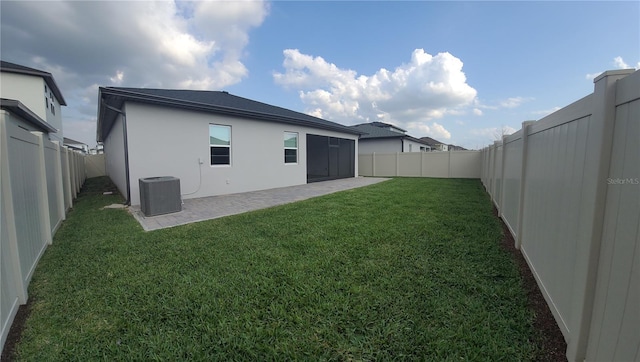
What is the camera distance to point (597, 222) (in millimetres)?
1393

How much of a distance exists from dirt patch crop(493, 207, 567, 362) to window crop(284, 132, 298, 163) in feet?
30.7

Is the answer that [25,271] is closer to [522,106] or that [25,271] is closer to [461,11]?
[461,11]

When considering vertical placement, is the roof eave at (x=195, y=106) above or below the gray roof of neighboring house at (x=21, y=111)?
above

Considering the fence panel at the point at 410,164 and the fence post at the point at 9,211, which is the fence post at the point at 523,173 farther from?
the fence panel at the point at 410,164

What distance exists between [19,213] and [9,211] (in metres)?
0.43

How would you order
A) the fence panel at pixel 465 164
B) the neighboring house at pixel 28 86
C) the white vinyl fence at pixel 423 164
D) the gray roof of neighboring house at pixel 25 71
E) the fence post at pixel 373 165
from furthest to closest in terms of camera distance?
the fence post at pixel 373 165 → the white vinyl fence at pixel 423 164 → the fence panel at pixel 465 164 → the neighboring house at pixel 28 86 → the gray roof of neighboring house at pixel 25 71

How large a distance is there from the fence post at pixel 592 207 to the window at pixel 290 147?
10211mm

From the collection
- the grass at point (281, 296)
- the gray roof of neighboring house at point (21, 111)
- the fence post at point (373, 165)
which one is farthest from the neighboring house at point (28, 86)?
the fence post at point (373, 165)

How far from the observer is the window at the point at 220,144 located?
8.62 m

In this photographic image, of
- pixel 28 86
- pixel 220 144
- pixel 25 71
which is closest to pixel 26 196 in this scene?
pixel 220 144

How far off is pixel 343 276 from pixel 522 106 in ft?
55.2

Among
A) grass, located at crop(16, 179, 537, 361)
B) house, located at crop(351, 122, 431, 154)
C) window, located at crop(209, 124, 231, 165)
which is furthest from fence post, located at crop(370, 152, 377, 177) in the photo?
grass, located at crop(16, 179, 537, 361)

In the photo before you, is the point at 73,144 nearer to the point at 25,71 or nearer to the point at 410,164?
the point at 25,71

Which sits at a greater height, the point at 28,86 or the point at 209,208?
the point at 28,86
